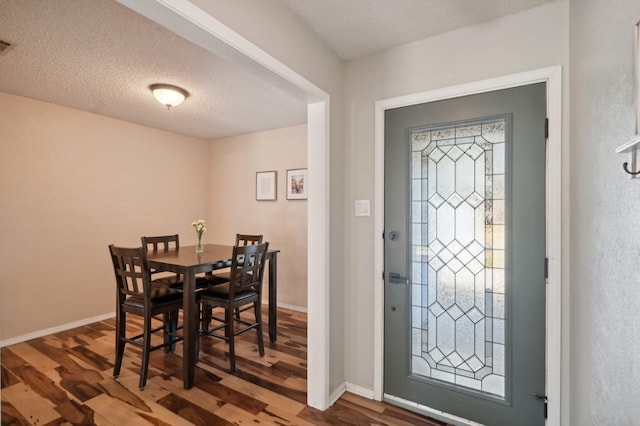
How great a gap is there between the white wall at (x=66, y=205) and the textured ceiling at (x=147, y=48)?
1.20 ft

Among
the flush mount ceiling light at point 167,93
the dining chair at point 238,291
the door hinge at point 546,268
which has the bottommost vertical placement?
the dining chair at point 238,291

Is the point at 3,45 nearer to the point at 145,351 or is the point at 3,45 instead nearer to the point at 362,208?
the point at 145,351

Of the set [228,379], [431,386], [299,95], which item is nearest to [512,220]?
[431,386]

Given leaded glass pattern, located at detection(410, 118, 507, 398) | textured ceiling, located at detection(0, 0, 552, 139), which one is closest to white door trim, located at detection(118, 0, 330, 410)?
textured ceiling, located at detection(0, 0, 552, 139)

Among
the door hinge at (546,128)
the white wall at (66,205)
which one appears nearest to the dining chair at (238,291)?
the white wall at (66,205)

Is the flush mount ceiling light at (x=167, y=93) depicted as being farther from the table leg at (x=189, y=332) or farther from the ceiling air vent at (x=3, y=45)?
the table leg at (x=189, y=332)

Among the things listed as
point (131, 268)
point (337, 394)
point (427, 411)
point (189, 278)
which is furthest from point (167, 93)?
point (427, 411)

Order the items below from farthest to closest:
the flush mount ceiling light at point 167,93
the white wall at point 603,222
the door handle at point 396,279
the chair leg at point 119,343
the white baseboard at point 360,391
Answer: the flush mount ceiling light at point 167,93 < the chair leg at point 119,343 < the white baseboard at point 360,391 < the door handle at point 396,279 < the white wall at point 603,222

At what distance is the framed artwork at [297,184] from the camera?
408cm

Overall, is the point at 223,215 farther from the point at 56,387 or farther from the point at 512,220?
the point at 512,220

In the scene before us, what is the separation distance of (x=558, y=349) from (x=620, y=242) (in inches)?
35.9

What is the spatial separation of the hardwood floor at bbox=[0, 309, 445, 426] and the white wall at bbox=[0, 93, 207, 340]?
55 centimetres

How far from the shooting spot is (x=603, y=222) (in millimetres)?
1173

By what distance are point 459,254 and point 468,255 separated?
0.05 m
